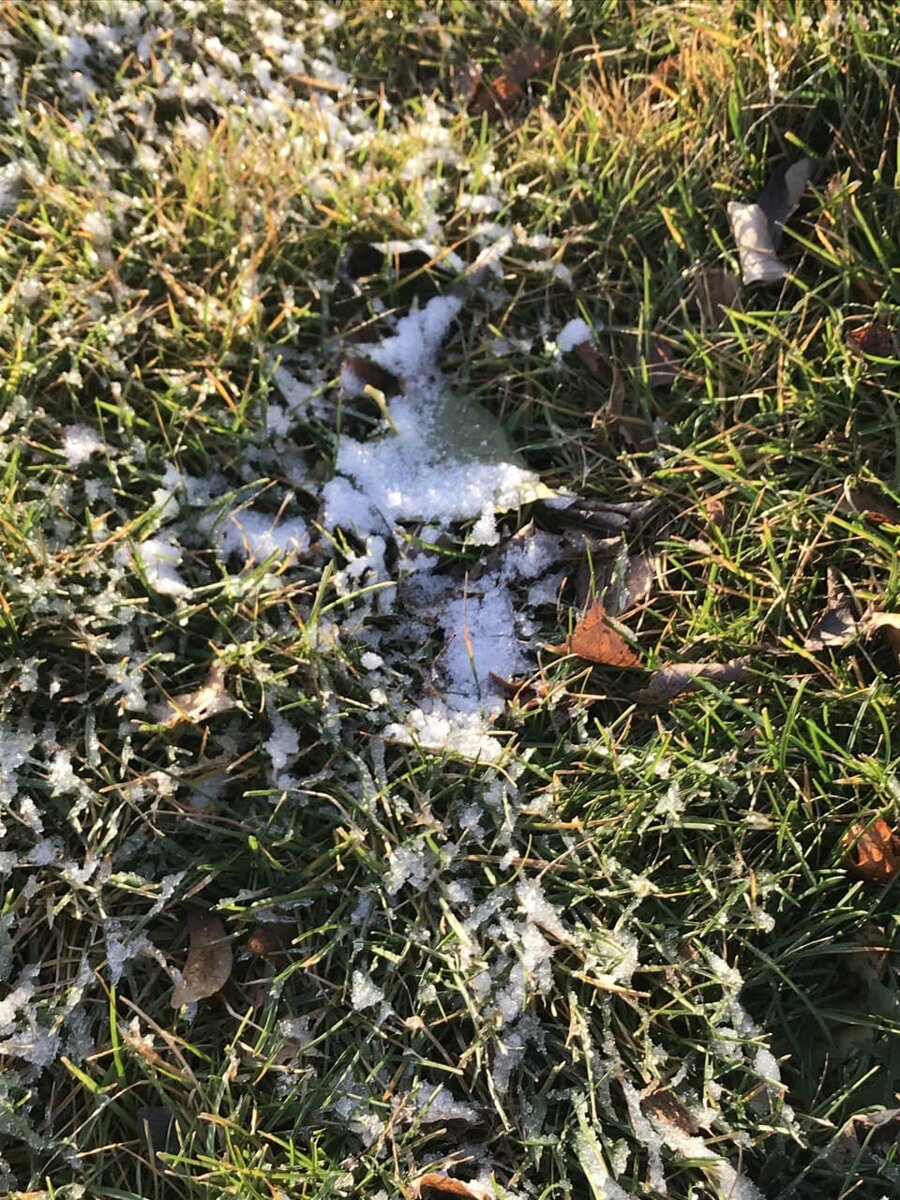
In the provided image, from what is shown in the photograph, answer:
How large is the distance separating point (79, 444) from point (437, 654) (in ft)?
2.65

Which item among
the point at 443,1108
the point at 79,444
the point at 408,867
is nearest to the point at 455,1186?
the point at 443,1108

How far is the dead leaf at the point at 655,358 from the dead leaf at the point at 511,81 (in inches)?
28.5

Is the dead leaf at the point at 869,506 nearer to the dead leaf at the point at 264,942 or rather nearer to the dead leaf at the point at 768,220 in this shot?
the dead leaf at the point at 768,220

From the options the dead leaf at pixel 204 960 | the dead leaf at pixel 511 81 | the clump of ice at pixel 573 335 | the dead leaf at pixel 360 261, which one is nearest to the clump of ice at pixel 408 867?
the dead leaf at pixel 204 960

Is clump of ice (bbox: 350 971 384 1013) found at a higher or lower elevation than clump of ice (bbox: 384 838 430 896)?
lower

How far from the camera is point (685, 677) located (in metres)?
1.62

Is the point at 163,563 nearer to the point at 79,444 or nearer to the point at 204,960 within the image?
the point at 79,444

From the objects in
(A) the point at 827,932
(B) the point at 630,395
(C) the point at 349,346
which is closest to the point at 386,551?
(C) the point at 349,346

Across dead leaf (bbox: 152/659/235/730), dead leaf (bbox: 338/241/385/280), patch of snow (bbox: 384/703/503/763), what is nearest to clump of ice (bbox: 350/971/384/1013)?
patch of snow (bbox: 384/703/503/763)

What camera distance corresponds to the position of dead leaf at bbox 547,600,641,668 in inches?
64.8

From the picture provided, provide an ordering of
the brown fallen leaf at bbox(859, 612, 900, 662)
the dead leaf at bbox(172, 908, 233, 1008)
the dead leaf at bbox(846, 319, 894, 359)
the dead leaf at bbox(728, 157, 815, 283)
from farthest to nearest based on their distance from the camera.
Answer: the dead leaf at bbox(728, 157, 815, 283)
the dead leaf at bbox(846, 319, 894, 359)
the brown fallen leaf at bbox(859, 612, 900, 662)
the dead leaf at bbox(172, 908, 233, 1008)

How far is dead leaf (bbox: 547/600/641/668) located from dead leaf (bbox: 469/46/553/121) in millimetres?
1290

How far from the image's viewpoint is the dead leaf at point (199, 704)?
1.58 metres

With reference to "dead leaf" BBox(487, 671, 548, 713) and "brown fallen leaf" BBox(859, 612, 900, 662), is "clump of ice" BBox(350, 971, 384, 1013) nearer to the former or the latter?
"dead leaf" BBox(487, 671, 548, 713)
